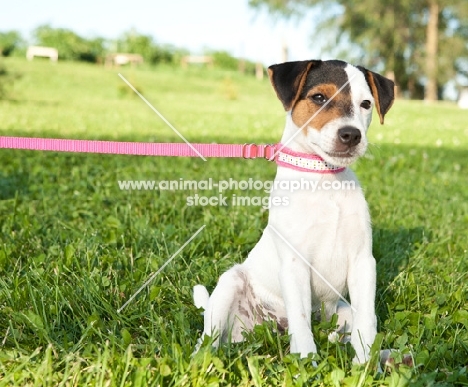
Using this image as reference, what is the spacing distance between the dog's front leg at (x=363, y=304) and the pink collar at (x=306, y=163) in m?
0.48

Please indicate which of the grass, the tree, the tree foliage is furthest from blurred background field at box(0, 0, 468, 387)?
the tree foliage

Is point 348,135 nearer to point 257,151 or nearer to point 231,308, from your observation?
point 257,151

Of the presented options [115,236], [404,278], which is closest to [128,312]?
[115,236]

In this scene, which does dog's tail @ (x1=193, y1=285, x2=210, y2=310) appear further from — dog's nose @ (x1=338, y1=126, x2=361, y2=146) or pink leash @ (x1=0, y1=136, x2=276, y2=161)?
dog's nose @ (x1=338, y1=126, x2=361, y2=146)

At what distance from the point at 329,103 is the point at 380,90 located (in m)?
0.39

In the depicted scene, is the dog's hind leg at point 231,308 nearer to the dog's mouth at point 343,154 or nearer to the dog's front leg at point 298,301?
the dog's front leg at point 298,301

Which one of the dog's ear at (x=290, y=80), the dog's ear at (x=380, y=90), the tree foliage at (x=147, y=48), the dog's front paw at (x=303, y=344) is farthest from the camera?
the tree foliage at (x=147, y=48)

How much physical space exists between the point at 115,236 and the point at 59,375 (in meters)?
2.04

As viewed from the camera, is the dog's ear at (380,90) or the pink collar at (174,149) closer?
the pink collar at (174,149)

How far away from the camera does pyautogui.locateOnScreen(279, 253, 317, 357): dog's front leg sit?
2.79m

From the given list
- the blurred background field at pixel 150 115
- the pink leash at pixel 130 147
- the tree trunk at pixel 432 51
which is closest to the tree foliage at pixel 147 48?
the blurred background field at pixel 150 115

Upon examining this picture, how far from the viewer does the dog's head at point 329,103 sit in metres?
3.00

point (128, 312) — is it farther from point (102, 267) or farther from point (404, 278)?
point (404, 278)

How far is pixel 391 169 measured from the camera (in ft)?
28.2
